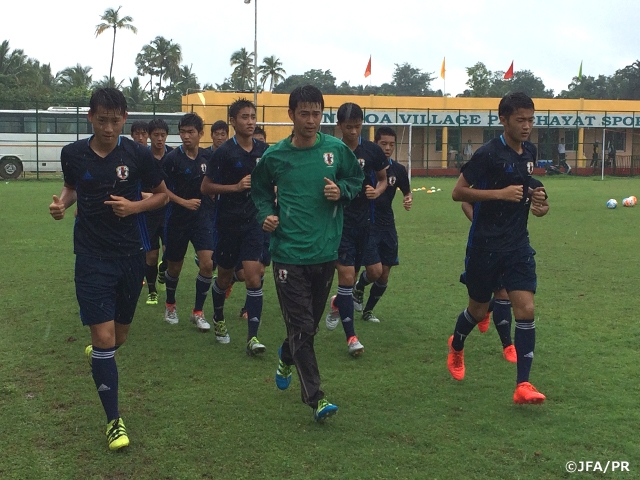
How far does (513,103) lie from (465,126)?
3848cm

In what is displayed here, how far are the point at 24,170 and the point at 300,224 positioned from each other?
3241 centimetres

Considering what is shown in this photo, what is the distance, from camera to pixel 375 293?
782 centimetres

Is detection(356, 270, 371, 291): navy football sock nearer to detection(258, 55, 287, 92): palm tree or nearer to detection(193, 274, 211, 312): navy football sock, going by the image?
detection(193, 274, 211, 312): navy football sock

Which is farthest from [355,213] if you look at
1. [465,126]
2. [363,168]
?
[465,126]

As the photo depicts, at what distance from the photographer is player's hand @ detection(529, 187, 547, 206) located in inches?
199

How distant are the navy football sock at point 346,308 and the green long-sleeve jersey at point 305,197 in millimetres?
1716

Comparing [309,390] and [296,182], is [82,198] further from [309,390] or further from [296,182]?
[309,390]

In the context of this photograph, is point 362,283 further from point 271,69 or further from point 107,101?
point 271,69

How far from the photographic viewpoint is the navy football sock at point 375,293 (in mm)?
7753

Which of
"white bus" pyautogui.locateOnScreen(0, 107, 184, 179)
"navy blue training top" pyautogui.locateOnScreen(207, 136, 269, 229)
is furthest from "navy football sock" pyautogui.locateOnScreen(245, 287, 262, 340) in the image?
"white bus" pyautogui.locateOnScreen(0, 107, 184, 179)

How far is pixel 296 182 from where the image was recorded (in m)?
4.83

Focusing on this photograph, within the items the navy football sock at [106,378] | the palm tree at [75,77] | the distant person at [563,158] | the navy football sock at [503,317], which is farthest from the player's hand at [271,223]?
the palm tree at [75,77]

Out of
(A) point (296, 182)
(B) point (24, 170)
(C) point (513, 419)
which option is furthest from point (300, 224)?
(B) point (24, 170)

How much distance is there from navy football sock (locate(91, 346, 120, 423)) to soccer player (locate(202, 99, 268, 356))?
2182mm
